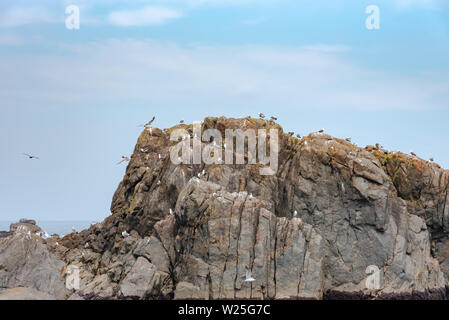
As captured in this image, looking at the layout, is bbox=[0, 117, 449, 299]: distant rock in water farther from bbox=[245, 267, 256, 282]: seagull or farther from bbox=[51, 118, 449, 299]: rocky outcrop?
bbox=[245, 267, 256, 282]: seagull

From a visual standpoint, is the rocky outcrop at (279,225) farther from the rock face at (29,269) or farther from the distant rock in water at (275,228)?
the rock face at (29,269)

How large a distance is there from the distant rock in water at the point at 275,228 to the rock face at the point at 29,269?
919mm

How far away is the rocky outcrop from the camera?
2474 inches

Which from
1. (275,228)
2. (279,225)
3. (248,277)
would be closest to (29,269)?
(248,277)

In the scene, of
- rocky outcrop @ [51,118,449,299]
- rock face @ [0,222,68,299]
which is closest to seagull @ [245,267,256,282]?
rocky outcrop @ [51,118,449,299]

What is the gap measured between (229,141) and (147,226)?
10495mm

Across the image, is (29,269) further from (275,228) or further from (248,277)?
(275,228)

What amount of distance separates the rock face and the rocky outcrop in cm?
521

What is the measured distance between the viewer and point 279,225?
6450 cm

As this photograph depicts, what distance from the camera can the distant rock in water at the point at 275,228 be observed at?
62.9m

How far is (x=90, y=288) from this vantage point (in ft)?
214

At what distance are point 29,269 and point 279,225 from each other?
65.2ft

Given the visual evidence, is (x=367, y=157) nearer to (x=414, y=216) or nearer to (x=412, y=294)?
(x=414, y=216)
